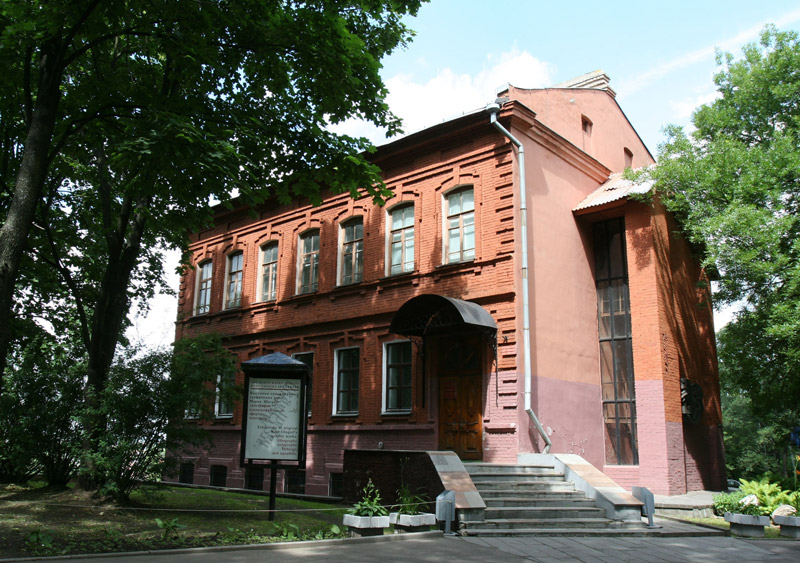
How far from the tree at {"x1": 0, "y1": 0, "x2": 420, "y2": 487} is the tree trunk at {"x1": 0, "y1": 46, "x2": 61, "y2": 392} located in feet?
0.06

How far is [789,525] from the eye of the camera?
1084 cm

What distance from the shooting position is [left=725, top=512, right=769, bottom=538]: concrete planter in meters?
10.8

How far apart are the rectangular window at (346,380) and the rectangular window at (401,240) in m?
2.60

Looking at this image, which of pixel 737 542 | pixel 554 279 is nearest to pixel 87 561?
pixel 737 542

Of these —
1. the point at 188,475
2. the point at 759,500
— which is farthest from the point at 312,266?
the point at 759,500

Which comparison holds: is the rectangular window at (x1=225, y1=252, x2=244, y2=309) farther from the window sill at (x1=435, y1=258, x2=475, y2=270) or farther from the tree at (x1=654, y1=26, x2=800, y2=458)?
the tree at (x1=654, y1=26, x2=800, y2=458)

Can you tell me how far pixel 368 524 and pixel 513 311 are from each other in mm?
6735

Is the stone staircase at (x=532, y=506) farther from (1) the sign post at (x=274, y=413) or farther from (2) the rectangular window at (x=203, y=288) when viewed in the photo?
(2) the rectangular window at (x=203, y=288)

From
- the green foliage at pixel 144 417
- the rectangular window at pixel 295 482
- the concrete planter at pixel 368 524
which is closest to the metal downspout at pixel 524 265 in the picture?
the concrete planter at pixel 368 524

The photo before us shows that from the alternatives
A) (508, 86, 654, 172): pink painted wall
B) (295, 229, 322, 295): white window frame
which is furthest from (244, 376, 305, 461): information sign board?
(508, 86, 654, 172): pink painted wall

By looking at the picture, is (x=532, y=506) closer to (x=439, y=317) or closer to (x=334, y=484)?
(x=439, y=317)

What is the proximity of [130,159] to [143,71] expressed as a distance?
152 inches

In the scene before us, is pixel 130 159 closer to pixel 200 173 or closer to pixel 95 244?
pixel 200 173

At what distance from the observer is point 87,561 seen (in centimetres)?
678
